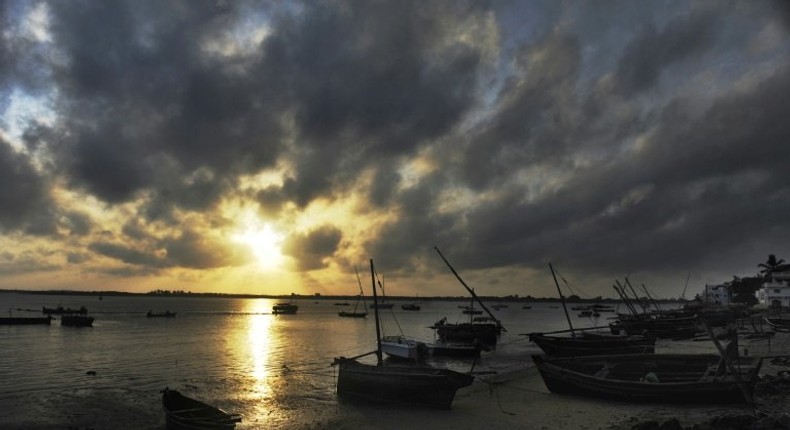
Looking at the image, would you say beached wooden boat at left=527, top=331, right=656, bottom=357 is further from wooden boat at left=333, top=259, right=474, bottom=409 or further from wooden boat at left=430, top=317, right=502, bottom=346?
wooden boat at left=430, top=317, right=502, bottom=346

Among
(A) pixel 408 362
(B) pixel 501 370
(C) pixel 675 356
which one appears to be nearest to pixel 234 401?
(A) pixel 408 362

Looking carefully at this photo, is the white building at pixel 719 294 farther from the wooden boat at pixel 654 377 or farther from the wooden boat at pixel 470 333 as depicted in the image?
the wooden boat at pixel 654 377

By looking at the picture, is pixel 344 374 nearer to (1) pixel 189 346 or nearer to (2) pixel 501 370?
(2) pixel 501 370

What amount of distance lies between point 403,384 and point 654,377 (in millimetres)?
12523

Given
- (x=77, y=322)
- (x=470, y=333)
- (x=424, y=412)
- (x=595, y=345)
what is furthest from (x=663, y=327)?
(x=77, y=322)

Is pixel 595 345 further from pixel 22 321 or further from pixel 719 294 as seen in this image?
pixel 719 294

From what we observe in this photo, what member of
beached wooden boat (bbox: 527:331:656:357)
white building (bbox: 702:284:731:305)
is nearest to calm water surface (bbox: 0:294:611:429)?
beached wooden boat (bbox: 527:331:656:357)

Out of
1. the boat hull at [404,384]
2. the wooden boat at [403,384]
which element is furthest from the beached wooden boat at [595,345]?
the boat hull at [404,384]

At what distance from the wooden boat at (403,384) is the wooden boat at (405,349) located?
1770cm

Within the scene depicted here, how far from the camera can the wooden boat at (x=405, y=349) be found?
46500 mm

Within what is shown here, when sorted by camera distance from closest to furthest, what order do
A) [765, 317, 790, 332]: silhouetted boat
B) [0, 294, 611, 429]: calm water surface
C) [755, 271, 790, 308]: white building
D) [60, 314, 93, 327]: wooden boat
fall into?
[0, 294, 611, 429]: calm water surface, [765, 317, 790, 332]: silhouetted boat, [60, 314, 93, 327]: wooden boat, [755, 271, 790, 308]: white building

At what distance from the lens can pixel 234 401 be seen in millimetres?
31688

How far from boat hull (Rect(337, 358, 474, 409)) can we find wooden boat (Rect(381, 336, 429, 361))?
1779 centimetres

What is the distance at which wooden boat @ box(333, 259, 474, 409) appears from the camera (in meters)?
25.6
